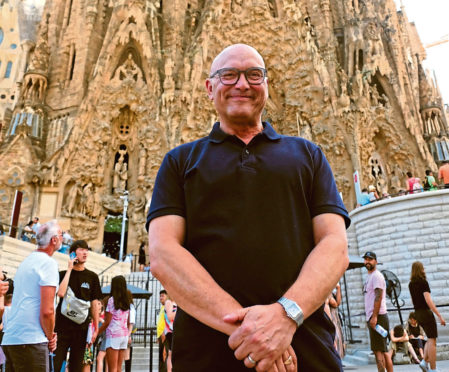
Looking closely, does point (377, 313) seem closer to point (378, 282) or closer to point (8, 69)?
point (378, 282)

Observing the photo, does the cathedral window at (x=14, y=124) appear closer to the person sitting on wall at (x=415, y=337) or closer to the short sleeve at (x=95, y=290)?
the short sleeve at (x=95, y=290)

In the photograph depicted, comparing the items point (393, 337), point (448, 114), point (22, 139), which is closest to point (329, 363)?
point (393, 337)

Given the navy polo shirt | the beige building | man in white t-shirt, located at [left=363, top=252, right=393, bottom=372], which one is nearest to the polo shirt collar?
the navy polo shirt

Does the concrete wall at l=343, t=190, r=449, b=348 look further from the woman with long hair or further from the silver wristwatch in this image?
the silver wristwatch

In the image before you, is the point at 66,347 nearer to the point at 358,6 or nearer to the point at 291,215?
the point at 291,215

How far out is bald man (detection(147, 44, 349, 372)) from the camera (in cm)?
117

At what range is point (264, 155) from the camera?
1438 millimetres

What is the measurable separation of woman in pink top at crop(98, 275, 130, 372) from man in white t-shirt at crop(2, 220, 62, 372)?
6.45ft

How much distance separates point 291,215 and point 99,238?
738 inches

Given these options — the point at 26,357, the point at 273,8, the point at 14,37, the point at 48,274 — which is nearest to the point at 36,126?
the point at 273,8

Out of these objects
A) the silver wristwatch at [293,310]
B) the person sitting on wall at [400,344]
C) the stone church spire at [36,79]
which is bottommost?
the person sitting on wall at [400,344]

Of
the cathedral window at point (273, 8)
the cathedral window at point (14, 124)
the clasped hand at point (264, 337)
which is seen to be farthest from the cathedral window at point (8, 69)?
the clasped hand at point (264, 337)

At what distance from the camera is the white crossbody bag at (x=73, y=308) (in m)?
3.79

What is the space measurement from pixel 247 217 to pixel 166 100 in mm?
19515
